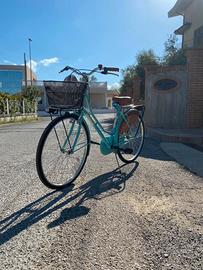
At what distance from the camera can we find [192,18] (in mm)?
13297

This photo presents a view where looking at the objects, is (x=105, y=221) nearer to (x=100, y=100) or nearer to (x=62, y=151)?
(x=62, y=151)

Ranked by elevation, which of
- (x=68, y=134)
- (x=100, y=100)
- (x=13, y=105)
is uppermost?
(x=100, y=100)

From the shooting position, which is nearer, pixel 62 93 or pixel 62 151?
pixel 62 93

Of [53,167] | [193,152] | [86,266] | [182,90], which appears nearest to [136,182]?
[53,167]

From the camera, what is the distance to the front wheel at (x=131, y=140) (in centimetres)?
447

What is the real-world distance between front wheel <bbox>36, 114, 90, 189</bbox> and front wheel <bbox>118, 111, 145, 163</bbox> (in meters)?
0.86

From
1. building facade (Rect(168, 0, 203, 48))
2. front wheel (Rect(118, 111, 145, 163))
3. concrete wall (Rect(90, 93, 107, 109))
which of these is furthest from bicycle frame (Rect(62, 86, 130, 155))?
concrete wall (Rect(90, 93, 107, 109))

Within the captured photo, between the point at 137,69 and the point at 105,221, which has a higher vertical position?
the point at 137,69

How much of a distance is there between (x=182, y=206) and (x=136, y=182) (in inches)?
34.1

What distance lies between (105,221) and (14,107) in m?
16.6

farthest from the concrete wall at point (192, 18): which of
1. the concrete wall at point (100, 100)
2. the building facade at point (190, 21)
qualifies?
the concrete wall at point (100, 100)

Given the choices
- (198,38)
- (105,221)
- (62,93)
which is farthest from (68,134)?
(198,38)

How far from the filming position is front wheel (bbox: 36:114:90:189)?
3248 mm

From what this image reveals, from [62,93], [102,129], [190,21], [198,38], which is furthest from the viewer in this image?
[190,21]
